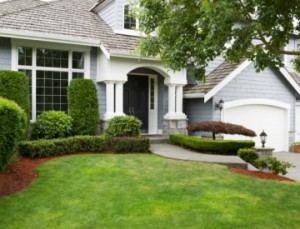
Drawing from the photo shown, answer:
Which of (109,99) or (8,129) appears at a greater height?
(109,99)

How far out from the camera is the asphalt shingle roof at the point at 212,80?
13.0 metres

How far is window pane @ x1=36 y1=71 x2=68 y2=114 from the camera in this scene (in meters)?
11.3

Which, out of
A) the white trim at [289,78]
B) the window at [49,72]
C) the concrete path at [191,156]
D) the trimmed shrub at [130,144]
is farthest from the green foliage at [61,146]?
the white trim at [289,78]

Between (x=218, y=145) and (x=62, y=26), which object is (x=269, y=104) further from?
(x=62, y=26)

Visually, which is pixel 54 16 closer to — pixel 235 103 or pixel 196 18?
pixel 196 18

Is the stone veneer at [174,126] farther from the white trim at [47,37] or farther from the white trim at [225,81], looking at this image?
the white trim at [47,37]

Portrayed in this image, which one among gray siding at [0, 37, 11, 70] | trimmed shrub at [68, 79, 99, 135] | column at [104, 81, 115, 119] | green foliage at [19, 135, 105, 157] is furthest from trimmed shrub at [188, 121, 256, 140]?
gray siding at [0, 37, 11, 70]

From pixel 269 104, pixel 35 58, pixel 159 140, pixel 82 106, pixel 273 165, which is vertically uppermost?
pixel 35 58

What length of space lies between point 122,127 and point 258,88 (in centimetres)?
717

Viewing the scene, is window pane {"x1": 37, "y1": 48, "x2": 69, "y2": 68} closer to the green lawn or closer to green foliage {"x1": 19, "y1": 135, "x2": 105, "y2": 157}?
green foliage {"x1": 19, "y1": 135, "x2": 105, "y2": 157}

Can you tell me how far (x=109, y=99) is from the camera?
38.5 feet

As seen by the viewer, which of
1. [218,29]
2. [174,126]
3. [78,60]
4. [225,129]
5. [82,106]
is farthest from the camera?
[174,126]

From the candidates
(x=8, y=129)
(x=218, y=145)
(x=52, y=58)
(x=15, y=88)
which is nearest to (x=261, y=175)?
(x=218, y=145)

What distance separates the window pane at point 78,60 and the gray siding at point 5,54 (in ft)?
7.25
